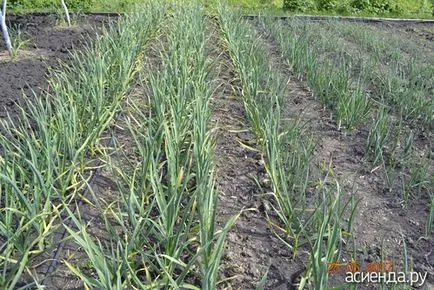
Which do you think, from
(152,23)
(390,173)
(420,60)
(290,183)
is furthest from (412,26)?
(290,183)

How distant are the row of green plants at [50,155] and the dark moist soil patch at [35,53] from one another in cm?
29

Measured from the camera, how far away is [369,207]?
2551 millimetres

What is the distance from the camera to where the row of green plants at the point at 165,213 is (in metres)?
1.54

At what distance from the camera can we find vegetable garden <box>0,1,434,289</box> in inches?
70.9

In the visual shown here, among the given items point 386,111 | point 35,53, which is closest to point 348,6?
point 35,53

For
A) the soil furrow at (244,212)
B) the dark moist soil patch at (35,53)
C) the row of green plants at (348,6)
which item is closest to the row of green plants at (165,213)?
the soil furrow at (244,212)

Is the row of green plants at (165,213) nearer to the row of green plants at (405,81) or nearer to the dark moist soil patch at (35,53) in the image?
the dark moist soil patch at (35,53)

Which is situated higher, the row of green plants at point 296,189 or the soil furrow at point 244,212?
the row of green plants at point 296,189

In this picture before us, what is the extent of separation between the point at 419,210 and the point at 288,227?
822 millimetres

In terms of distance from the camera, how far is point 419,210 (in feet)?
8.25

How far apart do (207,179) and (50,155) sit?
68 cm

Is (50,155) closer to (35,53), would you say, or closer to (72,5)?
(35,53)

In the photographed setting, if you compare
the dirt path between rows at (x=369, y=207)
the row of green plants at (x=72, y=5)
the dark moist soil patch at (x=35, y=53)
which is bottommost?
the dirt path between rows at (x=369, y=207)

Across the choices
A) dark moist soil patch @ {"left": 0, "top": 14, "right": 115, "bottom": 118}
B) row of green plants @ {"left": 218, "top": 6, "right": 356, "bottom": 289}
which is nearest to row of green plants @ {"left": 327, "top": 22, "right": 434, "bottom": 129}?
row of green plants @ {"left": 218, "top": 6, "right": 356, "bottom": 289}
